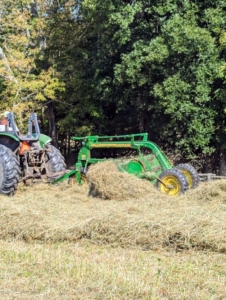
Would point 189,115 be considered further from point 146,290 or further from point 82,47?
point 146,290

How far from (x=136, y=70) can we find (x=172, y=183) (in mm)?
7388

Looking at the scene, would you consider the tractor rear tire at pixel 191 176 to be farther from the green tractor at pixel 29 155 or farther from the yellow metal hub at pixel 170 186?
the green tractor at pixel 29 155

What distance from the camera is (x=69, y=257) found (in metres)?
5.24

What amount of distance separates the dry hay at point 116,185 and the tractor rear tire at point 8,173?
1.53 m

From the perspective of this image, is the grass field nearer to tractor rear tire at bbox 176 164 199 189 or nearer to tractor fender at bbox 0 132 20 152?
tractor rear tire at bbox 176 164 199 189

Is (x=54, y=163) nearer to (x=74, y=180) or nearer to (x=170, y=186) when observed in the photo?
(x=74, y=180)

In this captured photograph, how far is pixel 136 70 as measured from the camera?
53.4 ft

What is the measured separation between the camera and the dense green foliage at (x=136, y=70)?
50.8ft

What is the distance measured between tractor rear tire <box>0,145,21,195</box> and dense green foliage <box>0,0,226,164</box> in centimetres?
723

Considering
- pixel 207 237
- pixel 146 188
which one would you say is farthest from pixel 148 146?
pixel 207 237

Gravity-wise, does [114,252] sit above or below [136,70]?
below

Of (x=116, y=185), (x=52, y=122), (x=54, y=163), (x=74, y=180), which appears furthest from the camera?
(x=52, y=122)

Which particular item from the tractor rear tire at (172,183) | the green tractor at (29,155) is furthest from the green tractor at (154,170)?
the green tractor at (29,155)

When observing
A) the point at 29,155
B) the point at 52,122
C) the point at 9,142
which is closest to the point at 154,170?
the point at 29,155
